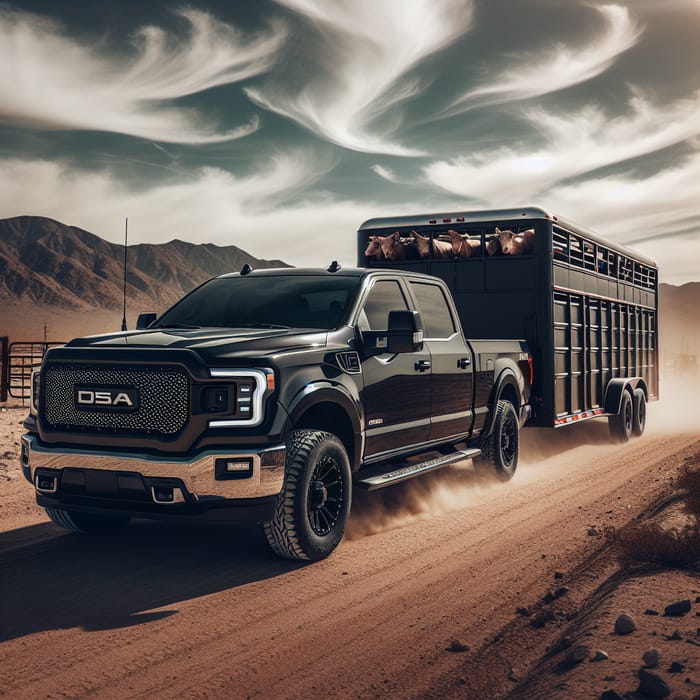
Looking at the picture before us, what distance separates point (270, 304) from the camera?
6945 mm

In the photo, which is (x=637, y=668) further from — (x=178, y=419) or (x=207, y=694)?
(x=178, y=419)

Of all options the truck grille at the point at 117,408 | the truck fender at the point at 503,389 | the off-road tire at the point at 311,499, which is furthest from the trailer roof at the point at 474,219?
the truck grille at the point at 117,408

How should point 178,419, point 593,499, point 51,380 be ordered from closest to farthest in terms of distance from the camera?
point 178,419
point 51,380
point 593,499

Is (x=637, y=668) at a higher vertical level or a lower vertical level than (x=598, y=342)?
lower

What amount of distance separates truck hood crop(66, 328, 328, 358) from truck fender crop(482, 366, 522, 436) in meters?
3.32

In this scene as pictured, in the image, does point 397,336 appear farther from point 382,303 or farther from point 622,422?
point 622,422

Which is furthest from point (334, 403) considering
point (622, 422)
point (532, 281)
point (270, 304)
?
point (622, 422)

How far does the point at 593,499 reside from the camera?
8266mm

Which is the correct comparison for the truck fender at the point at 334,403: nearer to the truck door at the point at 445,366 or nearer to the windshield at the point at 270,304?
the windshield at the point at 270,304

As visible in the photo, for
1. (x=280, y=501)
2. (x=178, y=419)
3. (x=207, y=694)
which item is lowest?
(x=207, y=694)

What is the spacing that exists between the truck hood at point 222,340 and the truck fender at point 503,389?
10.9ft

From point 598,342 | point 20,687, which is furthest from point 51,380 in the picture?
point 598,342

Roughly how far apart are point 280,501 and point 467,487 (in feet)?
13.1

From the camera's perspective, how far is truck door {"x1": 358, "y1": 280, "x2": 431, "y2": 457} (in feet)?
21.9
